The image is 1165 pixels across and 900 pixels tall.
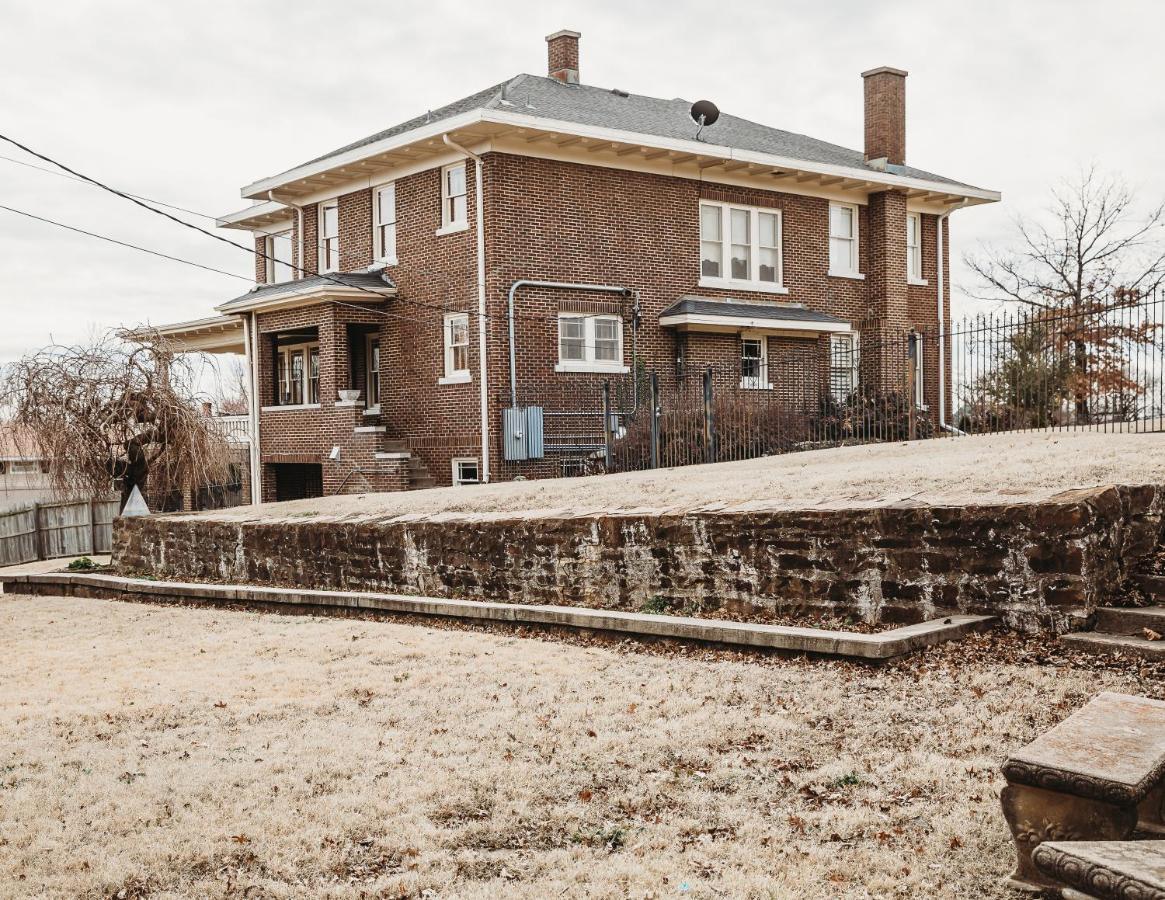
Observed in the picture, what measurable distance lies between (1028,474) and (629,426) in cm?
1172

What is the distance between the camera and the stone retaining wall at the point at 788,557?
722 cm

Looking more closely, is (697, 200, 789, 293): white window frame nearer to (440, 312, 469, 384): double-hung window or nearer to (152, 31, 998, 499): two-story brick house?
(152, 31, 998, 499): two-story brick house

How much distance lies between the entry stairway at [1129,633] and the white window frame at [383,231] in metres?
19.8

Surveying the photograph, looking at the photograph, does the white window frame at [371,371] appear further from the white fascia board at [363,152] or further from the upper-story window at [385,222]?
the white fascia board at [363,152]

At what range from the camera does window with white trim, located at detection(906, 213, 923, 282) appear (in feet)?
94.6

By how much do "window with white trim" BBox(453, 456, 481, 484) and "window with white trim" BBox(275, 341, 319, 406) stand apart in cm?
542

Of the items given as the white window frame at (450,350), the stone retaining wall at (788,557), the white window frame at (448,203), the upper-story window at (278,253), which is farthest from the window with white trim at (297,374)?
the stone retaining wall at (788,557)

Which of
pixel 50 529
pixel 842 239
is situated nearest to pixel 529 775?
pixel 50 529

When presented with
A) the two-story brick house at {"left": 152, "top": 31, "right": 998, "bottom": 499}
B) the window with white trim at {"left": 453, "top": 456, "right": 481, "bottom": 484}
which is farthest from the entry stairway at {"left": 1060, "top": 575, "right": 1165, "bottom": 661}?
the window with white trim at {"left": 453, "top": 456, "right": 481, "bottom": 484}

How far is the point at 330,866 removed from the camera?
14.3ft

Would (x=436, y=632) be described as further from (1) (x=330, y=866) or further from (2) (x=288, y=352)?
(2) (x=288, y=352)

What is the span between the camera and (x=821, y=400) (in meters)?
23.2

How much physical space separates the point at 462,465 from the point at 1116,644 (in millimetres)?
17191

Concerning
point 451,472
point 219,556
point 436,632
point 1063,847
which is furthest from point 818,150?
point 1063,847
